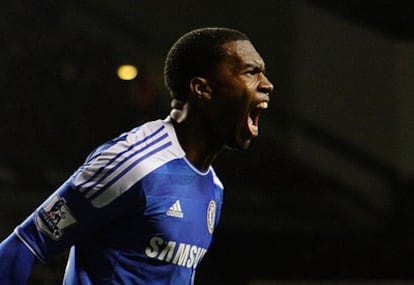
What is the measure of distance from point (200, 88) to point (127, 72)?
250cm

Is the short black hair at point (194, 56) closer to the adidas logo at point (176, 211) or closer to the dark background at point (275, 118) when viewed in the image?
the adidas logo at point (176, 211)

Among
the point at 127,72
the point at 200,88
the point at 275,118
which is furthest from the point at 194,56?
the point at 275,118

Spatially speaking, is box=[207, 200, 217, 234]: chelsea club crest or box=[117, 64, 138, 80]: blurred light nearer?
box=[207, 200, 217, 234]: chelsea club crest

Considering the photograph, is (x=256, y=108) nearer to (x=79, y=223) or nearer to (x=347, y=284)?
(x=79, y=223)

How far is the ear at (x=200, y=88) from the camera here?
1.28 m

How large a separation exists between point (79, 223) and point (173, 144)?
0.18 m

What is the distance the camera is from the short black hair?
1274 millimetres

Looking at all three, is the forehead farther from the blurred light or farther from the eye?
the blurred light

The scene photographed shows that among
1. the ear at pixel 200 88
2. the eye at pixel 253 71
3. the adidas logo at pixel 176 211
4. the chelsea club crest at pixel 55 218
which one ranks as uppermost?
the eye at pixel 253 71

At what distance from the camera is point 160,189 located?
1210mm

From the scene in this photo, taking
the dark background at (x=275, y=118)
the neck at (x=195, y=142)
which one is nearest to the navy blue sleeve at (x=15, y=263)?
the neck at (x=195, y=142)

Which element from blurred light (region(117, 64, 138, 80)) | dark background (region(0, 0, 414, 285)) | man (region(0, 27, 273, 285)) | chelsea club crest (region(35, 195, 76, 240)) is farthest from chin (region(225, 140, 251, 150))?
blurred light (region(117, 64, 138, 80))

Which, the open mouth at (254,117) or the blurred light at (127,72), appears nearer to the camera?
the open mouth at (254,117)

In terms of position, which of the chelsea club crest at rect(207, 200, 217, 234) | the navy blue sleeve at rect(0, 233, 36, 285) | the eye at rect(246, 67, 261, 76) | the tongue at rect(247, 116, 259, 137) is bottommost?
the chelsea club crest at rect(207, 200, 217, 234)
